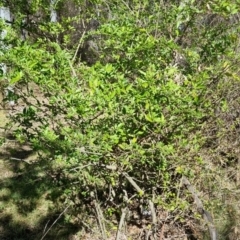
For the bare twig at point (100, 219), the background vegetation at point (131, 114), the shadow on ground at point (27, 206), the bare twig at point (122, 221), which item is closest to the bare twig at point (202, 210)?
the background vegetation at point (131, 114)

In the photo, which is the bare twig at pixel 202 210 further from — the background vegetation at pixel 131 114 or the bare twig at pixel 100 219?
the bare twig at pixel 100 219

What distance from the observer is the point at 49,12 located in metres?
3.85

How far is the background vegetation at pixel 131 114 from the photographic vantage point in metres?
2.66

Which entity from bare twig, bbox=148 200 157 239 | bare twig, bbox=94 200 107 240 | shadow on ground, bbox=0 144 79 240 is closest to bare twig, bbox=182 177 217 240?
bare twig, bbox=148 200 157 239

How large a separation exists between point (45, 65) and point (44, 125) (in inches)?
22.6

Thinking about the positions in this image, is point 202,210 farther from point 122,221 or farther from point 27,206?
point 27,206

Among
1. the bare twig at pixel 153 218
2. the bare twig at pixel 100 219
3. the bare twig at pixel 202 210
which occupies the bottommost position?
the bare twig at pixel 100 219

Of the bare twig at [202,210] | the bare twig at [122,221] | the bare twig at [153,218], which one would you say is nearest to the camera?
the bare twig at [202,210]

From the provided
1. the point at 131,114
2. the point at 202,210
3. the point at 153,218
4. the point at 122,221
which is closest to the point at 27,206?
the point at 122,221

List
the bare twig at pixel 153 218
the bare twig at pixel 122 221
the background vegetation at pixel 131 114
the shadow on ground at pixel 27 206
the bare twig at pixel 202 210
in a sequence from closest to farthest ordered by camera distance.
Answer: the background vegetation at pixel 131 114 → the bare twig at pixel 202 210 → the bare twig at pixel 153 218 → the bare twig at pixel 122 221 → the shadow on ground at pixel 27 206

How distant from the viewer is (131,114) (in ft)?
8.64

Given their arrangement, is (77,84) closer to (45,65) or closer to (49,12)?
(45,65)

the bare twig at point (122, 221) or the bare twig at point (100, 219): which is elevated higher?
the bare twig at point (122, 221)

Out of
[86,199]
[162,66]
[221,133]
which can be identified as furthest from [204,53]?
[86,199]
